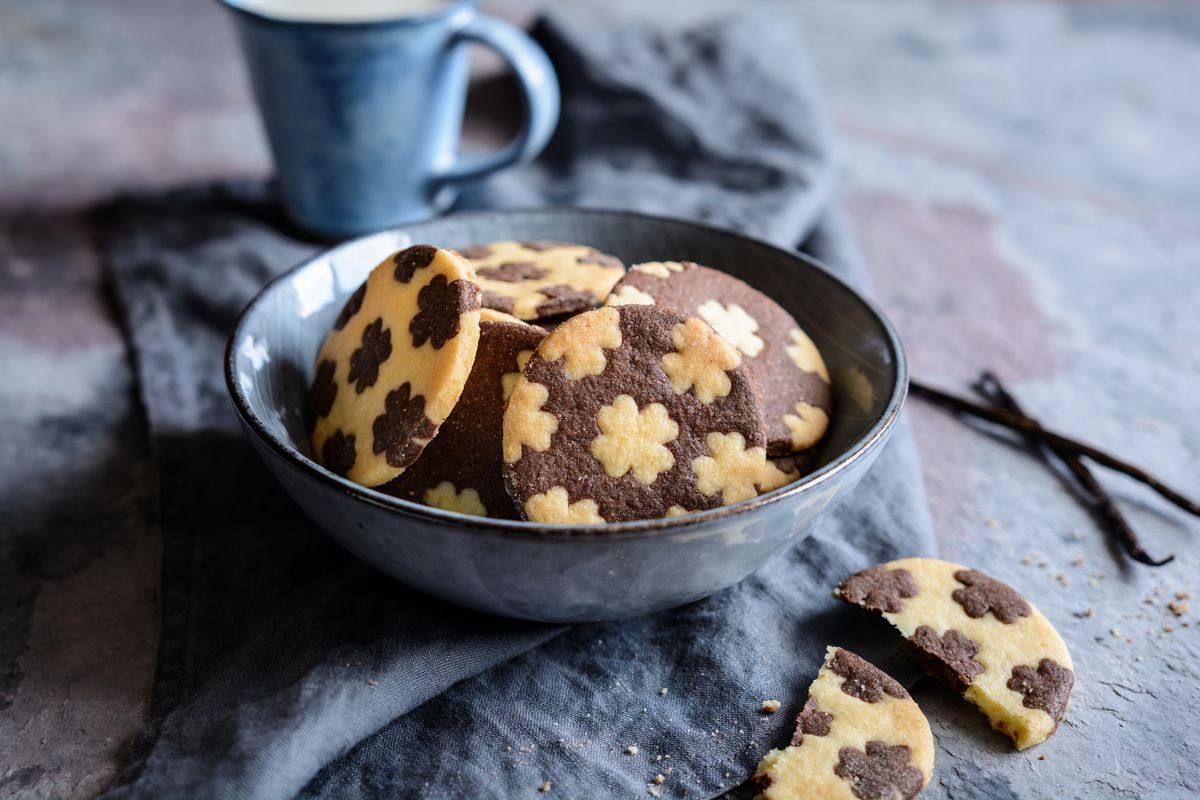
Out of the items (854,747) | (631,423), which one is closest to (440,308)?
(631,423)

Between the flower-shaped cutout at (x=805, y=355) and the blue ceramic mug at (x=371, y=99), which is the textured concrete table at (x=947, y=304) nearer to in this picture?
the flower-shaped cutout at (x=805, y=355)

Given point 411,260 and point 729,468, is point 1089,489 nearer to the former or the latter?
point 729,468

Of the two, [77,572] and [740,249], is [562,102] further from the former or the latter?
[77,572]

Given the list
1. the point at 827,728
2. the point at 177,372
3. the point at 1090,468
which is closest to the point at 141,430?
the point at 177,372

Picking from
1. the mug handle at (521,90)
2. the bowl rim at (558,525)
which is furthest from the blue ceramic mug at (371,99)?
the bowl rim at (558,525)

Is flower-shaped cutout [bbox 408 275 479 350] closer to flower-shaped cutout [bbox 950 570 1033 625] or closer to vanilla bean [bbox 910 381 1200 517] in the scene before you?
flower-shaped cutout [bbox 950 570 1033 625]

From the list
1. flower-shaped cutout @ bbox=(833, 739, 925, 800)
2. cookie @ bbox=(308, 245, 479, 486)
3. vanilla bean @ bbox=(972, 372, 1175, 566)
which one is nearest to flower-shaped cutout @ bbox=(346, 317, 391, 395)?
cookie @ bbox=(308, 245, 479, 486)
